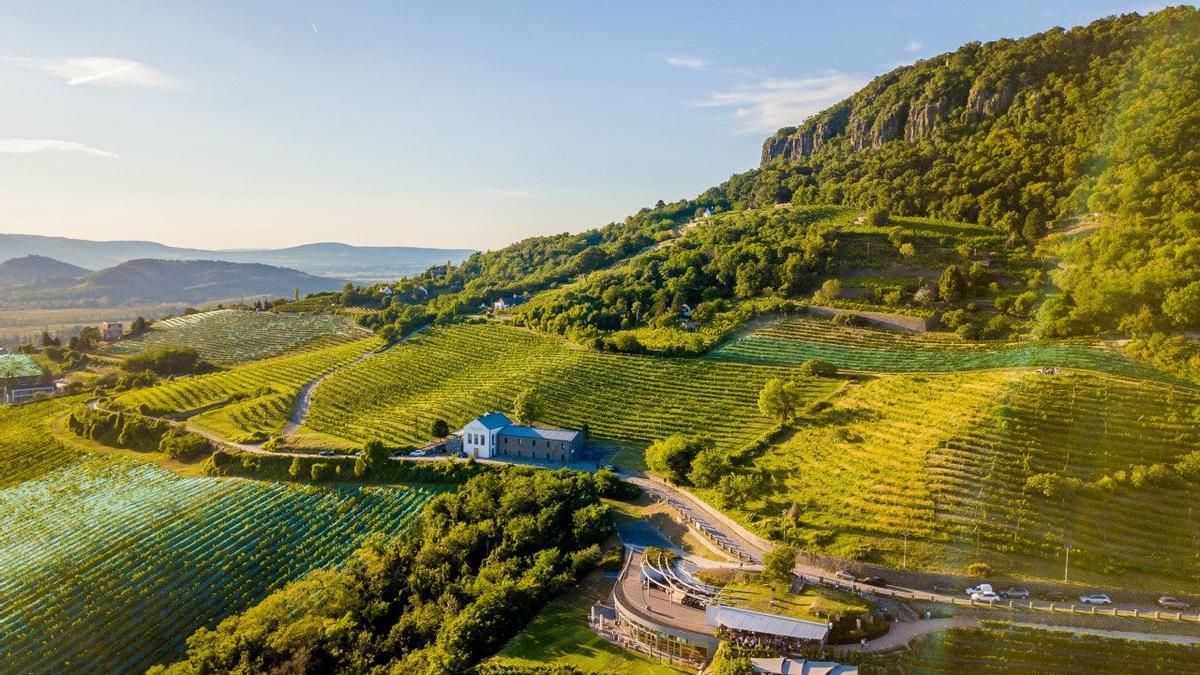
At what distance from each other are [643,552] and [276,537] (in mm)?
22215

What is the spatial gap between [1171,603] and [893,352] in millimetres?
27022

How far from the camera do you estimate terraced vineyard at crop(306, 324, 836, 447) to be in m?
48.6

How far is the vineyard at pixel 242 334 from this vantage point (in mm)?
87150

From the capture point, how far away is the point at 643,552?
3328 cm

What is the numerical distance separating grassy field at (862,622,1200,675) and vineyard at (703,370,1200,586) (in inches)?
152

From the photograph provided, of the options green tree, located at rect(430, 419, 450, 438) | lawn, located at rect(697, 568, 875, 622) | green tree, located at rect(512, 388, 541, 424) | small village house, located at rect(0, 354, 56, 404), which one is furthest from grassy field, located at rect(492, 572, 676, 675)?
small village house, located at rect(0, 354, 56, 404)

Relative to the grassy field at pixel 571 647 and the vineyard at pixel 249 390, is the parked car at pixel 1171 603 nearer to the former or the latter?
the grassy field at pixel 571 647

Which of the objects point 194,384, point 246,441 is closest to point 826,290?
point 246,441

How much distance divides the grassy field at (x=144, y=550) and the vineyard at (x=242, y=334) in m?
35.9

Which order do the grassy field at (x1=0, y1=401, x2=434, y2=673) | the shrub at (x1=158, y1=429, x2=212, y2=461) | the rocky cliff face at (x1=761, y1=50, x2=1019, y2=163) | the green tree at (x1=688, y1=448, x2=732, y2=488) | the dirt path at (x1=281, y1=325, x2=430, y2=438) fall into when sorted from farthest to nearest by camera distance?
the rocky cliff face at (x1=761, y1=50, x2=1019, y2=163), the dirt path at (x1=281, y1=325, x2=430, y2=438), the shrub at (x1=158, y1=429, x2=212, y2=461), the green tree at (x1=688, y1=448, x2=732, y2=488), the grassy field at (x1=0, y1=401, x2=434, y2=673)

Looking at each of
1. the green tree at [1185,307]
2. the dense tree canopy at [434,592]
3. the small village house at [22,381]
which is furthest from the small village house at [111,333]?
the green tree at [1185,307]

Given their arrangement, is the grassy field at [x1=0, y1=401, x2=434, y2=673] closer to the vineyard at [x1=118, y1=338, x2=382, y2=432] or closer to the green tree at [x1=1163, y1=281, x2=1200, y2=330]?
the vineyard at [x1=118, y1=338, x2=382, y2=432]

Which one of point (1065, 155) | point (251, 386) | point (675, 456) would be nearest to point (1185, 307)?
point (675, 456)

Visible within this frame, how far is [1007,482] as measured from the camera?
3181 cm
